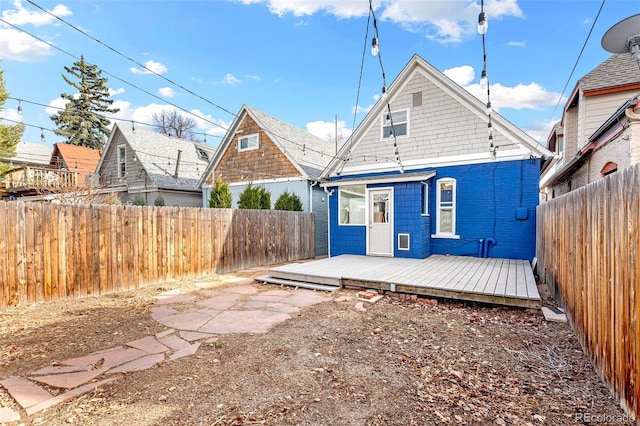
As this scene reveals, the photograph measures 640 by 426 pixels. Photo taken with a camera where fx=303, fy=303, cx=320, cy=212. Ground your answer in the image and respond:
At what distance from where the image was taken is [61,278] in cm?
553

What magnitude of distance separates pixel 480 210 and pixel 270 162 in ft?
28.3

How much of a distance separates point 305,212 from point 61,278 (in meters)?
7.69

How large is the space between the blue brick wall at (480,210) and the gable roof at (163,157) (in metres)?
11.5

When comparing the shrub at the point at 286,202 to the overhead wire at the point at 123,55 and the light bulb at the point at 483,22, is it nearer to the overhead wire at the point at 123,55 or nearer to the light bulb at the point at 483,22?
the overhead wire at the point at 123,55

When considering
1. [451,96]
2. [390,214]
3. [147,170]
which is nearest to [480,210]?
[390,214]

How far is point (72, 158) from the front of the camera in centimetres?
2300

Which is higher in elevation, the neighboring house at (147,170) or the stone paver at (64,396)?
the neighboring house at (147,170)

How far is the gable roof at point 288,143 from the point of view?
13.2 meters

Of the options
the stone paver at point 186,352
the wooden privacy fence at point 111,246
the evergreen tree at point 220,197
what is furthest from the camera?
the evergreen tree at point 220,197

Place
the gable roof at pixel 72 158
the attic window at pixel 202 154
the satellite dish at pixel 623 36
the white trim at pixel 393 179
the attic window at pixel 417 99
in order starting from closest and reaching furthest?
the satellite dish at pixel 623 36 < the white trim at pixel 393 179 < the attic window at pixel 417 99 < the attic window at pixel 202 154 < the gable roof at pixel 72 158

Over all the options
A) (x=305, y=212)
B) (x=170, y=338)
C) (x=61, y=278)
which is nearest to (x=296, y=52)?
(x=305, y=212)

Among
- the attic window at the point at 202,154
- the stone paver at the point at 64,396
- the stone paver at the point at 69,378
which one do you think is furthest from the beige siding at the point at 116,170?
the stone paver at the point at 64,396

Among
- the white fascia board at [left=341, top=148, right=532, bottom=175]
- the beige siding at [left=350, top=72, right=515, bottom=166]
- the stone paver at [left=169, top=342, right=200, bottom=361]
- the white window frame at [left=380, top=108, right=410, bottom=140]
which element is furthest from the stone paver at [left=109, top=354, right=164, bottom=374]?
the white window frame at [left=380, top=108, right=410, bottom=140]

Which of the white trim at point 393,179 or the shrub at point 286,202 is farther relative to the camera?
the shrub at point 286,202
